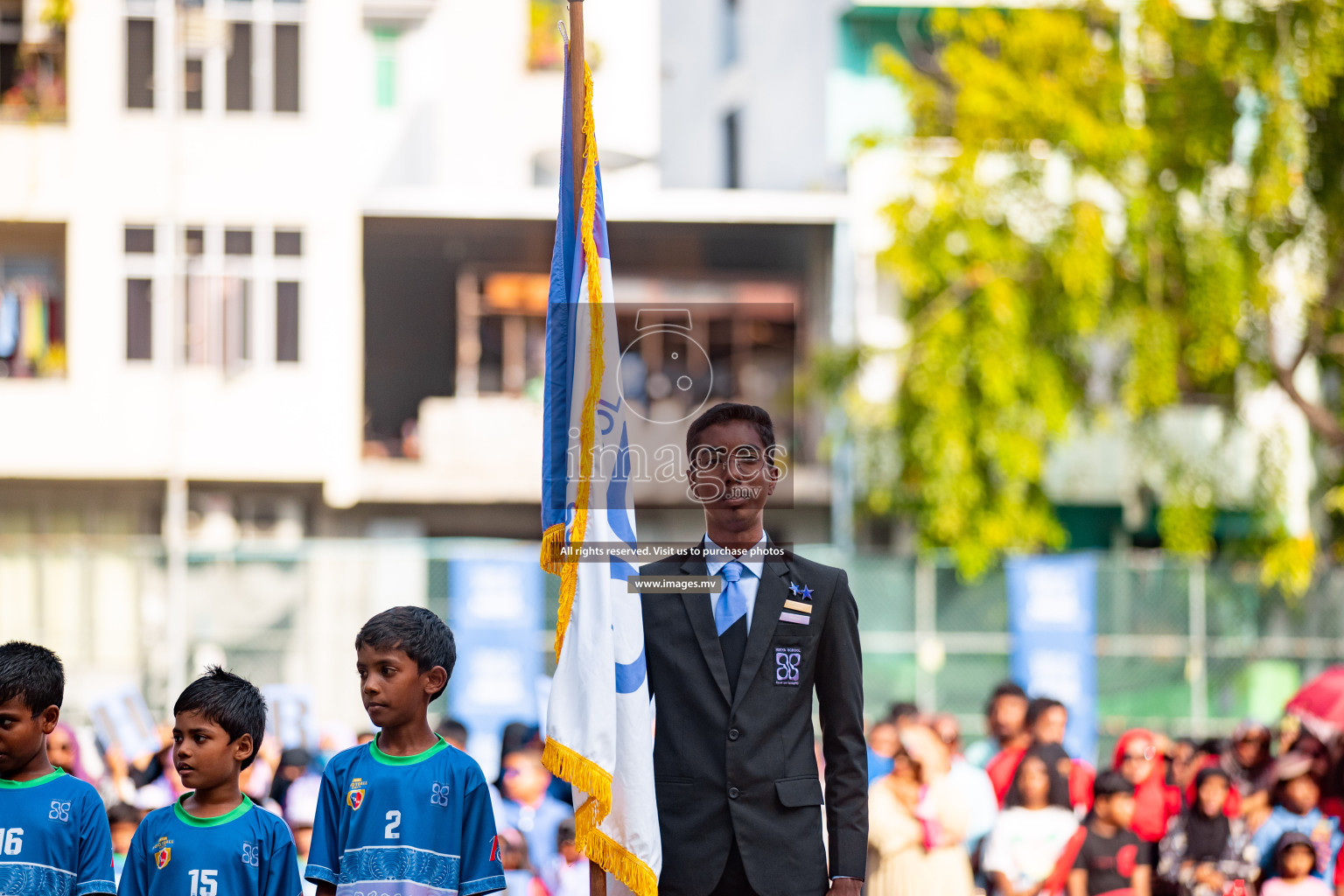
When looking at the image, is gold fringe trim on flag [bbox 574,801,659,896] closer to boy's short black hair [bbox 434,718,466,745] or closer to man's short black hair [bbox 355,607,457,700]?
man's short black hair [bbox 355,607,457,700]

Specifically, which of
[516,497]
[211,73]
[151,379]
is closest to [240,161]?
[211,73]

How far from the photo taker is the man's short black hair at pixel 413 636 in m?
3.98

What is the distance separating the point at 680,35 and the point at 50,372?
10680mm

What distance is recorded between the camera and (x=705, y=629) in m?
3.92

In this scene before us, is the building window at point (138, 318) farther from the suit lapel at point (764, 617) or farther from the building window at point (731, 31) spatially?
the suit lapel at point (764, 617)

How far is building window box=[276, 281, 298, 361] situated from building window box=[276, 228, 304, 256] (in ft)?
1.22

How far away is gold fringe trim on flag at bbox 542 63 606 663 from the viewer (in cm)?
423

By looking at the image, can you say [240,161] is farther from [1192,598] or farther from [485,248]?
[1192,598]

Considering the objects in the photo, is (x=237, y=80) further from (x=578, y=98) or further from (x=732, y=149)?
(x=578, y=98)

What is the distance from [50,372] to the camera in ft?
60.9

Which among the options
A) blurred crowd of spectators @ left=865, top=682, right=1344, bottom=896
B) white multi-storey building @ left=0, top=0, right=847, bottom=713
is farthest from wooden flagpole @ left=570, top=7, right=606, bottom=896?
white multi-storey building @ left=0, top=0, right=847, bottom=713

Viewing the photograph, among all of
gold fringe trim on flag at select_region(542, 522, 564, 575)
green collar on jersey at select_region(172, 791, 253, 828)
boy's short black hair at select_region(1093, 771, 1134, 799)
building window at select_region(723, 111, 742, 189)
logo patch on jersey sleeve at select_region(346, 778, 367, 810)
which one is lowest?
boy's short black hair at select_region(1093, 771, 1134, 799)

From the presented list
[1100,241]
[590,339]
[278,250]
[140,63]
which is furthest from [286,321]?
[590,339]

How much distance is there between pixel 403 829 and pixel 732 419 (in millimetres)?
1310
